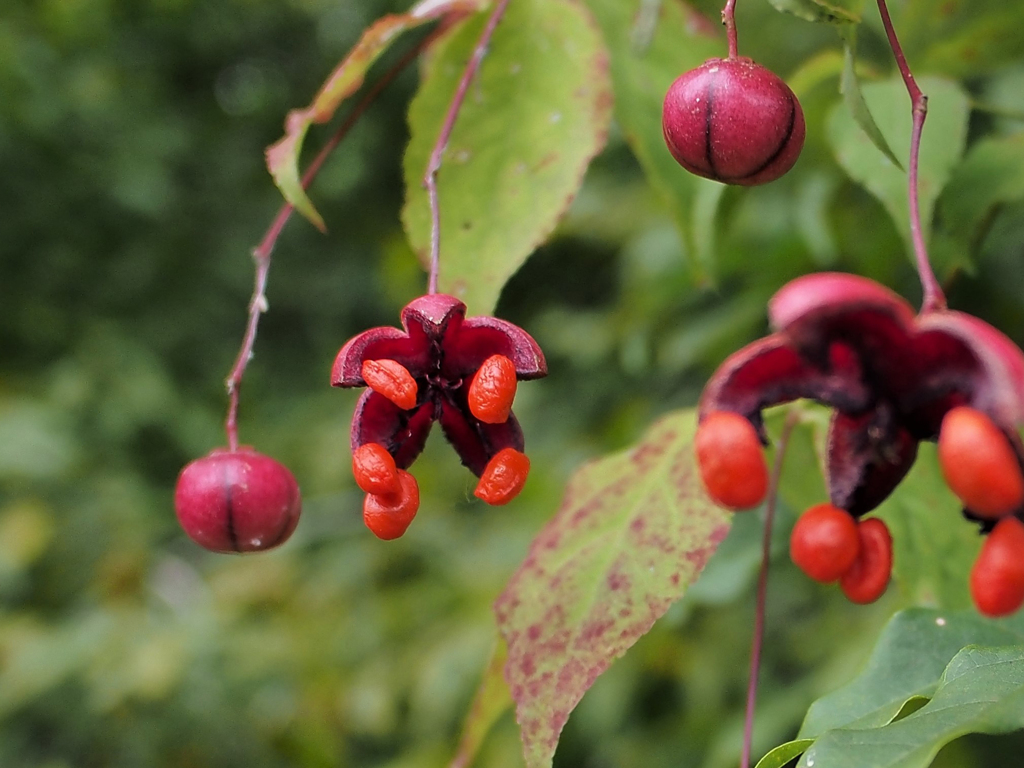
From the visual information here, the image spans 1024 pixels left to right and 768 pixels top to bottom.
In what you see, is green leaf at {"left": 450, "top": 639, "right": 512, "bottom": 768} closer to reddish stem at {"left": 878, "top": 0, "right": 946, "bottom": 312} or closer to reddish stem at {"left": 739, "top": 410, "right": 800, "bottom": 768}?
reddish stem at {"left": 739, "top": 410, "right": 800, "bottom": 768}

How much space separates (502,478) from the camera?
0.90 metres

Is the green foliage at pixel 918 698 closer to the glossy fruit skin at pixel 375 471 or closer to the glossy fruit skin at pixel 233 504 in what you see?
the glossy fruit skin at pixel 375 471

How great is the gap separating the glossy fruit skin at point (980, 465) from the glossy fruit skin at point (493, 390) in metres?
0.35

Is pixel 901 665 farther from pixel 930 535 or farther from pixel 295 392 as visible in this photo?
pixel 295 392

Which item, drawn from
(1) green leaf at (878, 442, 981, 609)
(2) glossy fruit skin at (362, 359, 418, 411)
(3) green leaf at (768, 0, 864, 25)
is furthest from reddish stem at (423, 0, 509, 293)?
(1) green leaf at (878, 442, 981, 609)

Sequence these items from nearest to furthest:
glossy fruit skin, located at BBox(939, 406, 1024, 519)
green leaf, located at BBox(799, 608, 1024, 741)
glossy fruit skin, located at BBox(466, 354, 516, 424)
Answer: glossy fruit skin, located at BBox(939, 406, 1024, 519) < glossy fruit skin, located at BBox(466, 354, 516, 424) < green leaf, located at BBox(799, 608, 1024, 741)

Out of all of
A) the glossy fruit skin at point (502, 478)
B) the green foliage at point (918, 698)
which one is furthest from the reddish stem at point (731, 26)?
the green foliage at point (918, 698)

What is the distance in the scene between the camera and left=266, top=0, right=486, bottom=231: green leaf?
1.10 metres

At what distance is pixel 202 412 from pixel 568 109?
11.5 ft

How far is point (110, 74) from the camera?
455 centimetres

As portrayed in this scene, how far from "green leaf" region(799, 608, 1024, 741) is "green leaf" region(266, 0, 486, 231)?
27.7 inches

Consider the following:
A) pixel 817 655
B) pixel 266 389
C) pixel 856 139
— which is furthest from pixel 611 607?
pixel 266 389

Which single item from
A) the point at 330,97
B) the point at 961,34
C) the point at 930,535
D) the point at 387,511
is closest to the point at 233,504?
the point at 387,511

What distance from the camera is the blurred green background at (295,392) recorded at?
2193 mm
